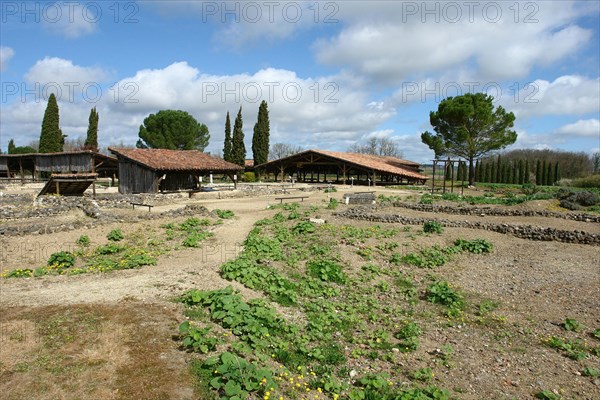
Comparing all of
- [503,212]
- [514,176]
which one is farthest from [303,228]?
[514,176]

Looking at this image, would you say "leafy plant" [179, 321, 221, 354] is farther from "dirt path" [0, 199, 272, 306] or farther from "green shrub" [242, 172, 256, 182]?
"green shrub" [242, 172, 256, 182]

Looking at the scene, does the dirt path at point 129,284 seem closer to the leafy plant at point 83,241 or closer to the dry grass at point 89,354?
the dry grass at point 89,354

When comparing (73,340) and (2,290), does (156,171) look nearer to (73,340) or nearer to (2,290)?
(2,290)

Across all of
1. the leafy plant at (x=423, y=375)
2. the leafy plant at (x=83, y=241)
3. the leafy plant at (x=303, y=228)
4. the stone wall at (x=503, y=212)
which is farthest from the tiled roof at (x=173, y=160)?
the leafy plant at (x=423, y=375)

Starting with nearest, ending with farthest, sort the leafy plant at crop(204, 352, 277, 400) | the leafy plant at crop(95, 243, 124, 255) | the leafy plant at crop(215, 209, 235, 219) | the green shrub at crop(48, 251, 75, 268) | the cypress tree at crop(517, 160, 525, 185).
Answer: the leafy plant at crop(204, 352, 277, 400) → the green shrub at crop(48, 251, 75, 268) → the leafy plant at crop(95, 243, 124, 255) → the leafy plant at crop(215, 209, 235, 219) → the cypress tree at crop(517, 160, 525, 185)

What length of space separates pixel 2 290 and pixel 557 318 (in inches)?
506

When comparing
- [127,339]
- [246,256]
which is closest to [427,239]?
[246,256]

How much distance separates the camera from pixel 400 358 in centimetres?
712

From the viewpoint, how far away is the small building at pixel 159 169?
30109mm

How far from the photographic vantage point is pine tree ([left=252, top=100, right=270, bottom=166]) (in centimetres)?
5141

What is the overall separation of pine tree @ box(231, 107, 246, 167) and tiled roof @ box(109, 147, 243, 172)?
13909 mm

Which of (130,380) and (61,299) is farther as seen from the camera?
(61,299)

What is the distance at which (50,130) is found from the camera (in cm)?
4650

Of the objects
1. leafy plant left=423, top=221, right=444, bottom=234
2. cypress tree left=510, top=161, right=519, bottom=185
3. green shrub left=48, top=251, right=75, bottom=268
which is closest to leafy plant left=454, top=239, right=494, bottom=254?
leafy plant left=423, top=221, right=444, bottom=234
